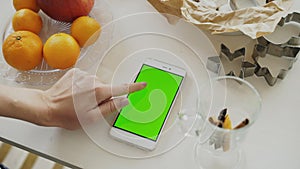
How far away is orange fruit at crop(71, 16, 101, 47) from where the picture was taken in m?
0.76

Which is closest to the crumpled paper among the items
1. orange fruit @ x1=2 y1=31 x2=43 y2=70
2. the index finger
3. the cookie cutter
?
the cookie cutter

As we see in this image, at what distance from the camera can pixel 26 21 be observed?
78 centimetres

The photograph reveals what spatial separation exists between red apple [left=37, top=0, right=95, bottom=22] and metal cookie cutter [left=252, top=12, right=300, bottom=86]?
0.31 meters

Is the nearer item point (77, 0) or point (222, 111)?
point (222, 111)

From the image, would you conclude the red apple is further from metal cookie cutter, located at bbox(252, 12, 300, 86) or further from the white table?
metal cookie cutter, located at bbox(252, 12, 300, 86)

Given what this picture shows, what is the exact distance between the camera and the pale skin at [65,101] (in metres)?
0.71

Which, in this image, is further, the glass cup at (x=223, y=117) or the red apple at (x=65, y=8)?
the red apple at (x=65, y=8)

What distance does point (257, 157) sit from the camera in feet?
2.24

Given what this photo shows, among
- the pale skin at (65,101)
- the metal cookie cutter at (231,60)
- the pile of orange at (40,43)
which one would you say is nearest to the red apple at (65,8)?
the pile of orange at (40,43)

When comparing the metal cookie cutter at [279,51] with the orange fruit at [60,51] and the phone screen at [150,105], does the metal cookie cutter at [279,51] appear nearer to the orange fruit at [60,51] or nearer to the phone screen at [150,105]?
the phone screen at [150,105]

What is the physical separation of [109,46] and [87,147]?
0.19 metres

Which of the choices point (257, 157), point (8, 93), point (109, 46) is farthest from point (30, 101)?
point (257, 157)

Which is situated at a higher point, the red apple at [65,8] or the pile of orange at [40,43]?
the red apple at [65,8]

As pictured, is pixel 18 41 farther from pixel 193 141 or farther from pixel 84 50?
pixel 193 141
